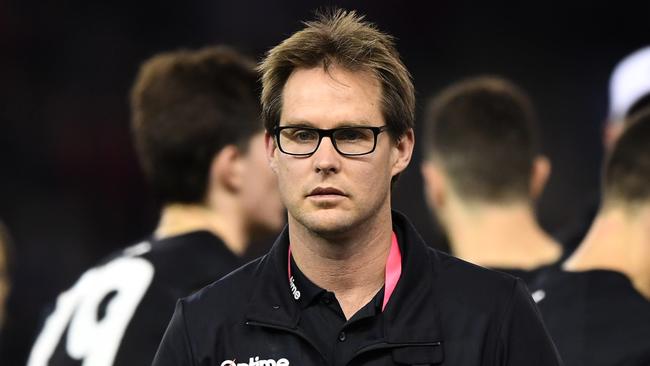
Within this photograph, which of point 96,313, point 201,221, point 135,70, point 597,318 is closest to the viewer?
point 597,318

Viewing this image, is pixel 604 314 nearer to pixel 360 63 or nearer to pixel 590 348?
pixel 590 348

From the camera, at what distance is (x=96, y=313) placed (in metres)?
3.98

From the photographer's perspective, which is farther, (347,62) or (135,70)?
(135,70)

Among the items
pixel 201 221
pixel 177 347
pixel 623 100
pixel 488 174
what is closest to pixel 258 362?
pixel 177 347

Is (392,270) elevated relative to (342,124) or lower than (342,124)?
lower

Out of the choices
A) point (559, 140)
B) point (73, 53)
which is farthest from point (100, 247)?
point (559, 140)

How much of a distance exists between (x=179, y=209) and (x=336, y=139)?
5.65 feet

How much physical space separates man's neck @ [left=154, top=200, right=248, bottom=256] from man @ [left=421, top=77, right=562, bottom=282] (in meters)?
1.03

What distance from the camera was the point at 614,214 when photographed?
3869mm

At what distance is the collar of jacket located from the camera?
2.68m

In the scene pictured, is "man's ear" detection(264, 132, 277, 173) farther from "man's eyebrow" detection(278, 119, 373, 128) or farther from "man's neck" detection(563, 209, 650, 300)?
"man's neck" detection(563, 209, 650, 300)

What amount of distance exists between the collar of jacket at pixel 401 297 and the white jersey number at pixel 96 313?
108 centimetres

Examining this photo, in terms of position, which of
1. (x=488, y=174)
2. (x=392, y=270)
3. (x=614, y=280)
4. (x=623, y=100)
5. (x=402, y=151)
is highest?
(x=402, y=151)

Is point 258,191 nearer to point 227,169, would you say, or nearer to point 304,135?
point 227,169
